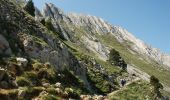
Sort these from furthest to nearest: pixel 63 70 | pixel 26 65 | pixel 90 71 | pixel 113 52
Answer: pixel 113 52, pixel 90 71, pixel 63 70, pixel 26 65

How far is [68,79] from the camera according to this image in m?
42.8

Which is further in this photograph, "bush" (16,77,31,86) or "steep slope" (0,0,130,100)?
"bush" (16,77,31,86)

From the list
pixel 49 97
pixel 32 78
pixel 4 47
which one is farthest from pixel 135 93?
pixel 49 97

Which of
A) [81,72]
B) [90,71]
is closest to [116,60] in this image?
[90,71]

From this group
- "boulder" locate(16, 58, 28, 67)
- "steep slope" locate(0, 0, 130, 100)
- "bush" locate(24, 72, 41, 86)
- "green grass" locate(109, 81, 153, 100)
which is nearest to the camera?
"steep slope" locate(0, 0, 130, 100)

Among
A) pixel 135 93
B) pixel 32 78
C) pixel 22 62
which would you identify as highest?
pixel 22 62

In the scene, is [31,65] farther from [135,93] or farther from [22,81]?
[135,93]

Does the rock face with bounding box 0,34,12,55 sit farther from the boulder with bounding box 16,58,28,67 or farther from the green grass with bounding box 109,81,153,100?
the green grass with bounding box 109,81,153,100

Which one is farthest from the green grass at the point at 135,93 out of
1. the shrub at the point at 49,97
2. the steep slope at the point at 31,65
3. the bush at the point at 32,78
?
the shrub at the point at 49,97

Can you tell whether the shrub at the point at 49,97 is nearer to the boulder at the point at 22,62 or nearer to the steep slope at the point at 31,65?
the steep slope at the point at 31,65

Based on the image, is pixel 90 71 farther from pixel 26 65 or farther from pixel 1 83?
pixel 1 83

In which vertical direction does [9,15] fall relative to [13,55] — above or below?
above

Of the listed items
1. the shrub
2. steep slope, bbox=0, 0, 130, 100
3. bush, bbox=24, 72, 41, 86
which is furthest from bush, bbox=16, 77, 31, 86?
the shrub

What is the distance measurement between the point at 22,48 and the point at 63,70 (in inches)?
249
